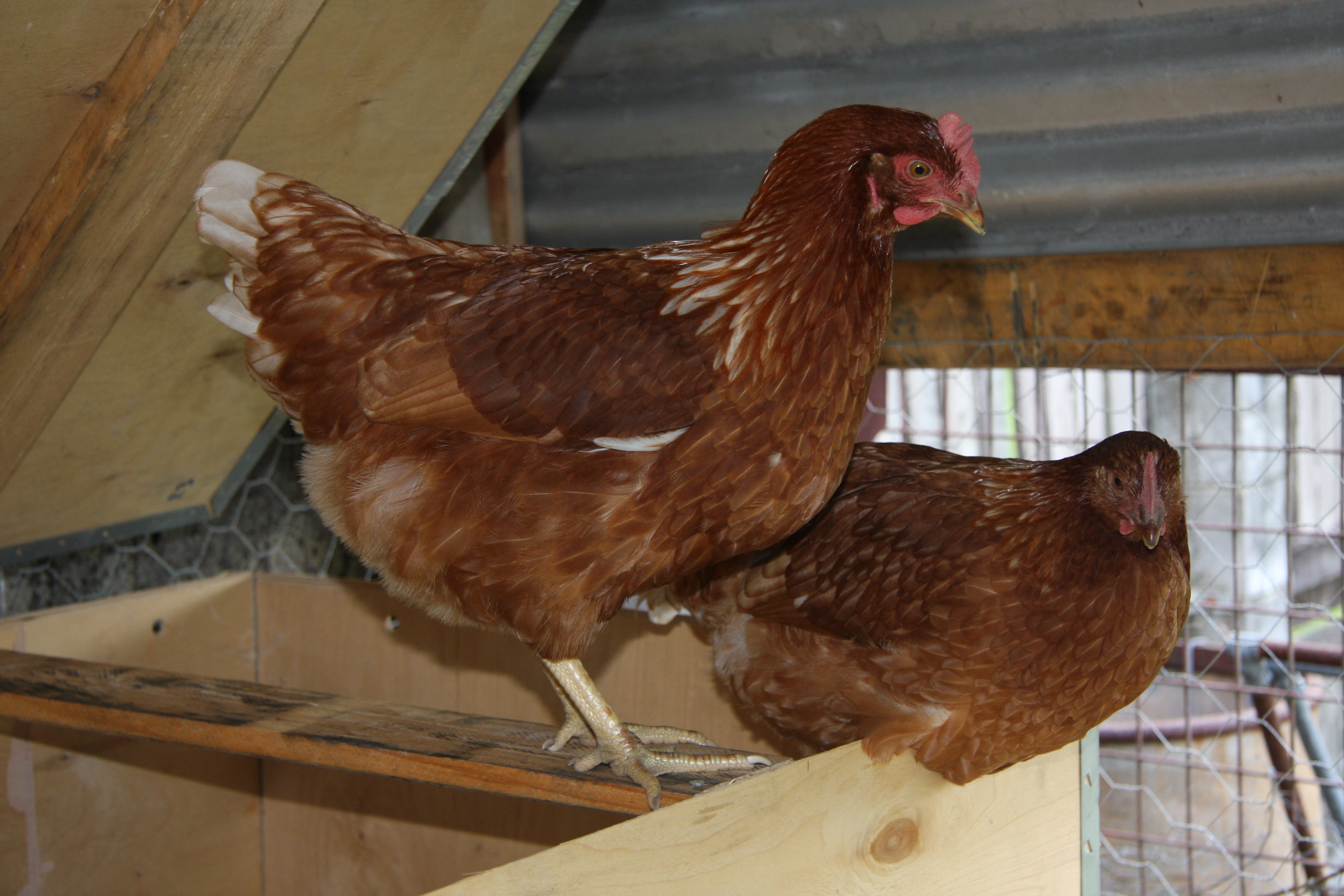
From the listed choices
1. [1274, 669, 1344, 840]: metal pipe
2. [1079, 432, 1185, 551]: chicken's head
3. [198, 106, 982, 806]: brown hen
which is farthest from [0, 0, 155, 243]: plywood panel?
[1274, 669, 1344, 840]: metal pipe

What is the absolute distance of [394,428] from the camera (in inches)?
49.4

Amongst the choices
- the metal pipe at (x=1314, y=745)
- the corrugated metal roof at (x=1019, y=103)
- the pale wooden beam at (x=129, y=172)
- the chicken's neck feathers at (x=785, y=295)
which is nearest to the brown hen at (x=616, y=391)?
the chicken's neck feathers at (x=785, y=295)

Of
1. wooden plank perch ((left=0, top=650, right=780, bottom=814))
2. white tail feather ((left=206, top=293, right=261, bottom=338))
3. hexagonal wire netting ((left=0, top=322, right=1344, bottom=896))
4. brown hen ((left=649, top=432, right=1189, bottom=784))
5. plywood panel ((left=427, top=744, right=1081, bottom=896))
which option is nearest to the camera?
plywood panel ((left=427, top=744, right=1081, bottom=896))

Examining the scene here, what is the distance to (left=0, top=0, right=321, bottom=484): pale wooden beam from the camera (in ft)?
3.81

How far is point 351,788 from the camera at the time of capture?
1994 millimetres

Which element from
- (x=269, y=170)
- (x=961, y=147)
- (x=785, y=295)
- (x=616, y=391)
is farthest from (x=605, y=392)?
(x=269, y=170)

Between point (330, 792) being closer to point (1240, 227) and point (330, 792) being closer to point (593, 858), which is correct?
point (593, 858)

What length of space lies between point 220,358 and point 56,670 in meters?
0.56

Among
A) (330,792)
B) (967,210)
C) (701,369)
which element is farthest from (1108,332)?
(330,792)

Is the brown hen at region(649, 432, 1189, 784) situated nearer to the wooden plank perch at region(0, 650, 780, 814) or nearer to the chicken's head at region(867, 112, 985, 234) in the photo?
the wooden plank perch at region(0, 650, 780, 814)

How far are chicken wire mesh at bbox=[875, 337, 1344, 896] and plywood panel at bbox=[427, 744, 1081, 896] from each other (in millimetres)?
557

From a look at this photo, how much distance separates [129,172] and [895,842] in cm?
118

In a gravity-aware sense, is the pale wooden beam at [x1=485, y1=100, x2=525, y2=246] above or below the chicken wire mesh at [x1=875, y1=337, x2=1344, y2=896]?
above

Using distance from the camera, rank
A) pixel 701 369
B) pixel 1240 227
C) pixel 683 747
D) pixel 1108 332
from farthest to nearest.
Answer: pixel 1108 332 → pixel 1240 227 → pixel 683 747 → pixel 701 369
